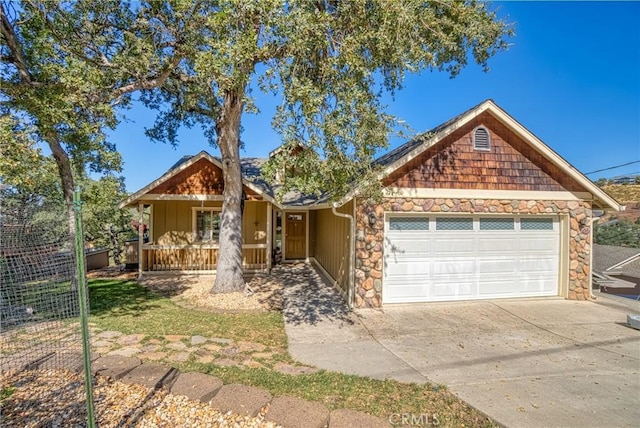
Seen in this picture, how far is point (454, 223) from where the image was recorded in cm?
807

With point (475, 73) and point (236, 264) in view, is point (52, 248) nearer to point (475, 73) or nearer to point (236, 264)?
point (236, 264)

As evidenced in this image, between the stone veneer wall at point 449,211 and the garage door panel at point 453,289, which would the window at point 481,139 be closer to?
the stone veneer wall at point 449,211

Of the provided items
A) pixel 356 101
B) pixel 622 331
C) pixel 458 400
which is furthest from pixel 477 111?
pixel 458 400

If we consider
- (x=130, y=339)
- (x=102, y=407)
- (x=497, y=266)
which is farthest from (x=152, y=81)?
(x=497, y=266)

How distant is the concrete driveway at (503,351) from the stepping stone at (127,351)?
232cm

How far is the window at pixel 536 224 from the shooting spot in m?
8.44

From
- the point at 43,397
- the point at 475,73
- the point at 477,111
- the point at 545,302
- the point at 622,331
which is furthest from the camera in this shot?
the point at 475,73

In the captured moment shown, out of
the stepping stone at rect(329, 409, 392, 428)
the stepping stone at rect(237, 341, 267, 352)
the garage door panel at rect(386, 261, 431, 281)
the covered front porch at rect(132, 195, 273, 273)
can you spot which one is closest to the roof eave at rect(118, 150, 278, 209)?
the covered front porch at rect(132, 195, 273, 273)

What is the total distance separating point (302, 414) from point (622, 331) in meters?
6.80

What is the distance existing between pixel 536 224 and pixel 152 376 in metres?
9.16

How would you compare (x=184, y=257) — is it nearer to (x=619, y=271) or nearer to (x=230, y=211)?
(x=230, y=211)

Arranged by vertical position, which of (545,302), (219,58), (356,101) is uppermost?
(219,58)

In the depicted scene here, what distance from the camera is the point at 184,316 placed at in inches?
263

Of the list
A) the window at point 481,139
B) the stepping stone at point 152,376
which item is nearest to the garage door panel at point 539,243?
the window at point 481,139
